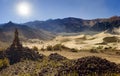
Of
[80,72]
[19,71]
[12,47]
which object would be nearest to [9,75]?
[19,71]

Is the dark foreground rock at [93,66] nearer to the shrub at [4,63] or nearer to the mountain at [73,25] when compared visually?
the shrub at [4,63]

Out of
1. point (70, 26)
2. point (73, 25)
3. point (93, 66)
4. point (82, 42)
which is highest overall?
point (73, 25)

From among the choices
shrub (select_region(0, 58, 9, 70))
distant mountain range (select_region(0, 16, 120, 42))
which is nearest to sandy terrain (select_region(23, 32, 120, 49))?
shrub (select_region(0, 58, 9, 70))

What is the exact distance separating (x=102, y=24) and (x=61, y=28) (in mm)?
39581

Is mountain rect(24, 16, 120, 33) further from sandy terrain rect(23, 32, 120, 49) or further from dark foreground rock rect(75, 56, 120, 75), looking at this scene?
dark foreground rock rect(75, 56, 120, 75)

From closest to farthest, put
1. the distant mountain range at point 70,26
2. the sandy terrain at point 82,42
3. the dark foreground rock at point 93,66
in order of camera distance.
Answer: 1. the dark foreground rock at point 93,66
2. the sandy terrain at point 82,42
3. the distant mountain range at point 70,26

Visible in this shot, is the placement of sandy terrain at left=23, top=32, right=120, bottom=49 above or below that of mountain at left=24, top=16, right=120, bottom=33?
below

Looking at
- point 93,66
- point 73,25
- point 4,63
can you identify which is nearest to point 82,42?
point 4,63

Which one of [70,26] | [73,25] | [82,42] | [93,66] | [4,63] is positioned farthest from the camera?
[70,26]

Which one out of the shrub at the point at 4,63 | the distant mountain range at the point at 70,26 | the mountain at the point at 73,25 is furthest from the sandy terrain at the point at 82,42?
the mountain at the point at 73,25

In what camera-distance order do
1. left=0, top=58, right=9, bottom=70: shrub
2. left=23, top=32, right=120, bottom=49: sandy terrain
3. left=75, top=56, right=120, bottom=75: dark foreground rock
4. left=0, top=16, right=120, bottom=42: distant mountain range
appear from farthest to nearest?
left=0, top=16, right=120, bottom=42: distant mountain range
left=23, top=32, right=120, bottom=49: sandy terrain
left=0, top=58, right=9, bottom=70: shrub
left=75, top=56, right=120, bottom=75: dark foreground rock

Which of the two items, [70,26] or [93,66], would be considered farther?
[70,26]

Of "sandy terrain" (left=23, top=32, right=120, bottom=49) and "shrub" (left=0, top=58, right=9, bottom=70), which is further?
"sandy terrain" (left=23, top=32, right=120, bottom=49)

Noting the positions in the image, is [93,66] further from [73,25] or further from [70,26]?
[70,26]
